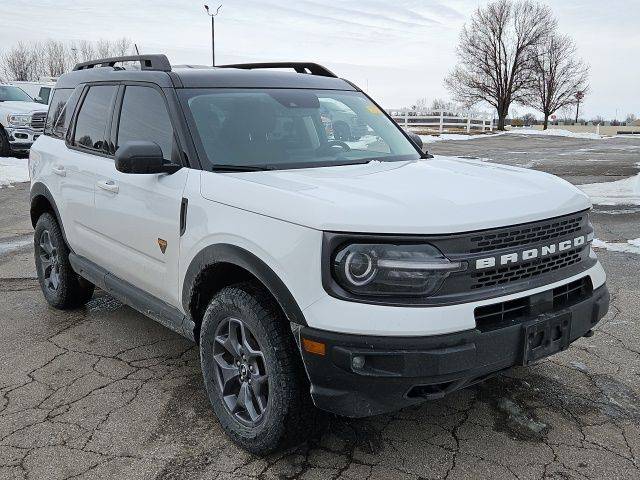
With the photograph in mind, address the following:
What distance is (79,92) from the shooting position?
4816mm

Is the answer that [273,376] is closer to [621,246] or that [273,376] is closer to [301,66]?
[301,66]

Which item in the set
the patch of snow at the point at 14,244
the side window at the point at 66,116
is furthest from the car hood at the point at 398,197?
the patch of snow at the point at 14,244

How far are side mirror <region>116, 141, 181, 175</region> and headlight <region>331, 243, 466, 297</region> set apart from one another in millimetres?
1322

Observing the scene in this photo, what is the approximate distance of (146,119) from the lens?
3.87 meters

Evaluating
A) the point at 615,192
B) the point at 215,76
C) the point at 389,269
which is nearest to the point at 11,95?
the point at 615,192

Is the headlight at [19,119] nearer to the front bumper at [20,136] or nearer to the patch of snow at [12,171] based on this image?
the front bumper at [20,136]

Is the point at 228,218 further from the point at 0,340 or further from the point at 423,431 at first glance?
the point at 0,340

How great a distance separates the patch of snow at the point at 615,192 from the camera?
10.2m

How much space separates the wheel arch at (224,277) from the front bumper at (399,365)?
0.54 feet

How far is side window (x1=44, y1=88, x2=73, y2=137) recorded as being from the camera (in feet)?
16.7

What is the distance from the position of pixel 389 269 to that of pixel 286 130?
1.56 meters

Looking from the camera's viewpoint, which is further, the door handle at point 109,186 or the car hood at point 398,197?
the door handle at point 109,186

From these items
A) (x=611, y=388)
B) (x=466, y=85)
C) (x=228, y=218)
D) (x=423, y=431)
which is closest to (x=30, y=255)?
(x=228, y=218)

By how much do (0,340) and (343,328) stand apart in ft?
10.5
